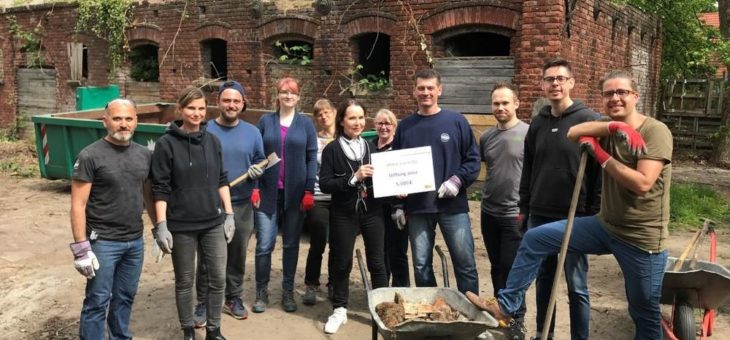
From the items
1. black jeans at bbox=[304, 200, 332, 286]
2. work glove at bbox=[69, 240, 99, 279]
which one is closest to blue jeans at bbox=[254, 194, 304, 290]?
black jeans at bbox=[304, 200, 332, 286]

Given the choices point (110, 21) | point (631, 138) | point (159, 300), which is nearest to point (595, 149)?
point (631, 138)

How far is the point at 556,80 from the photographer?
3951mm

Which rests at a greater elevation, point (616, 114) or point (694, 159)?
point (616, 114)

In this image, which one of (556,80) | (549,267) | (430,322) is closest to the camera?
(430,322)

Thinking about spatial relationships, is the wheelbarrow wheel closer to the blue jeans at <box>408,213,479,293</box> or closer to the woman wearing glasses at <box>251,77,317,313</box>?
the blue jeans at <box>408,213,479,293</box>

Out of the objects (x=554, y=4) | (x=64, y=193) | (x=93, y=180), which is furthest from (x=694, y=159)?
(x=93, y=180)

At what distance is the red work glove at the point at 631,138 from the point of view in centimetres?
312

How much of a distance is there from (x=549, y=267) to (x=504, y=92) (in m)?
1.32

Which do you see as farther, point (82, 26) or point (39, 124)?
point (82, 26)

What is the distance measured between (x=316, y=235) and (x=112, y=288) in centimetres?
180

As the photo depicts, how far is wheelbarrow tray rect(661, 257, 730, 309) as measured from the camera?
3932 millimetres

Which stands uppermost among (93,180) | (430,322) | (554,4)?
(554,4)

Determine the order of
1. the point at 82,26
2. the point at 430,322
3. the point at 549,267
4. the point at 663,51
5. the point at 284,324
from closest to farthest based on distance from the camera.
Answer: the point at 430,322 → the point at 549,267 → the point at 284,324 → the point at 82,26 → the point at 663,51

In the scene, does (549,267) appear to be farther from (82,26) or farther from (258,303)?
(82,26)
